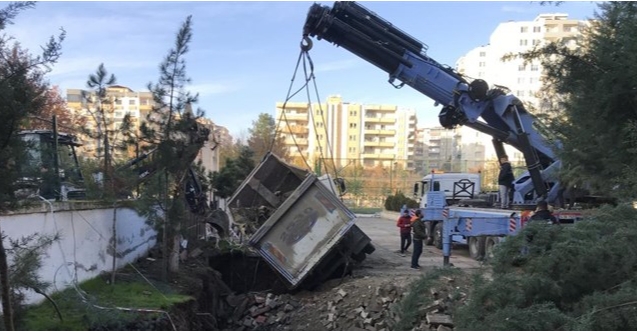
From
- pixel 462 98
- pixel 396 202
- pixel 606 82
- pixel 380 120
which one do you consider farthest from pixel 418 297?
pixel 380 120

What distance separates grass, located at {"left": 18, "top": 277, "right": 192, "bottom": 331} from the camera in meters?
7.03

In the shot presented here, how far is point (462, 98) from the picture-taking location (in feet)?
47.8

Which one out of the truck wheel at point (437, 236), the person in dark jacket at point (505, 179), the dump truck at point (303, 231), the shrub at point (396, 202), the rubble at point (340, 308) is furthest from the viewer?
the shrub at point (396, 202)

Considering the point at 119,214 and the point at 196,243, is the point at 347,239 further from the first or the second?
the point at 119,214

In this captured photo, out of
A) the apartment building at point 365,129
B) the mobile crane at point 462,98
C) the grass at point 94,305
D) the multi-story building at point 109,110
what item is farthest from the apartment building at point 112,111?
the apartment building at point 365,129

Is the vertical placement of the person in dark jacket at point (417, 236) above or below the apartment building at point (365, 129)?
below

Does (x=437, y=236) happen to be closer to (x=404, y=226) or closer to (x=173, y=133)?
(x=404, y=226)

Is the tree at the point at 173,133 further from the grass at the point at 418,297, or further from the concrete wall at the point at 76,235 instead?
the grass at the point at 418,297

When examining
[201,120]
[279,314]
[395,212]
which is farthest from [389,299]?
[395,212]

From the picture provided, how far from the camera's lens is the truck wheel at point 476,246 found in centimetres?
1719

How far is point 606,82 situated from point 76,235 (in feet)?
25.6

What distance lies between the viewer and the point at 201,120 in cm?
1113

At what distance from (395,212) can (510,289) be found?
113ft

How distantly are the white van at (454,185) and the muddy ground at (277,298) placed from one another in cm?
619
